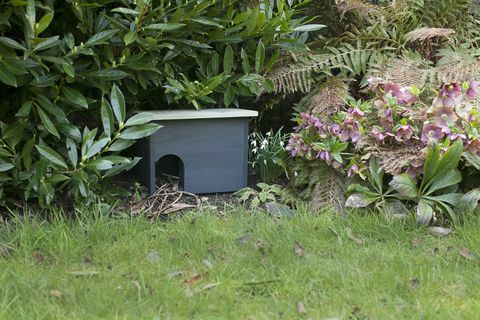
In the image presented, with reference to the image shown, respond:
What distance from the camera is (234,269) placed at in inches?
96.0

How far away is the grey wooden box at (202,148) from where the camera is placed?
346 centimetres

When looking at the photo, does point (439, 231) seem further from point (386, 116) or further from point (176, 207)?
point (176, 207)

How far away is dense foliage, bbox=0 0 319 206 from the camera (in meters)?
2.90

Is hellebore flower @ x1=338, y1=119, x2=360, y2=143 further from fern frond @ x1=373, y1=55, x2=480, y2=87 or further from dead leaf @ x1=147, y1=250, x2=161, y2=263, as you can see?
dead leaf @ x1=147, y1=250, x2=161, y2=263

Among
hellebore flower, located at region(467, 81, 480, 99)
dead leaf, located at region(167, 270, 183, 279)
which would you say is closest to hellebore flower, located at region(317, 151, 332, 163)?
hellebore flower, located at region(467, 81, 480, 99)

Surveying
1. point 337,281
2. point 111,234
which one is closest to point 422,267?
point 337,281

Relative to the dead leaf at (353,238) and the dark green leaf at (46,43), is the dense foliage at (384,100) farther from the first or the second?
the dark green leaf at (46,43)

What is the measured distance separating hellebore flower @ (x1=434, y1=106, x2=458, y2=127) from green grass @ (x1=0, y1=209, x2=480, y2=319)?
57 cm

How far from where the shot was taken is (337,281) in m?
2.33

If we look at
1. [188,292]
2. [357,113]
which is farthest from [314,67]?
[188,292]

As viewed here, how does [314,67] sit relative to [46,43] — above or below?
below

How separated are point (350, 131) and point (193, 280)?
4.79ft

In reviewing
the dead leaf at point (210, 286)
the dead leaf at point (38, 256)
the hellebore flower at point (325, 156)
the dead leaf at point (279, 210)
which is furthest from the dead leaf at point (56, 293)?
the hellebore flower at point (325, 156)

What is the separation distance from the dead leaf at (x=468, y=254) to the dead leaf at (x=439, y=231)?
0.25 meters
